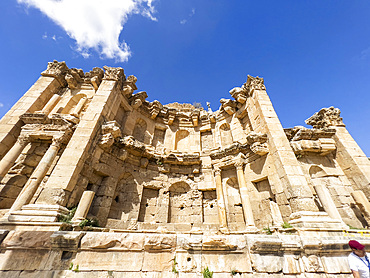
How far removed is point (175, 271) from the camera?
3.45 m

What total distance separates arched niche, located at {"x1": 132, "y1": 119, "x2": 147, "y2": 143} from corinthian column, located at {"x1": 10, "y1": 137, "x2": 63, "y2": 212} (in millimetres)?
5235

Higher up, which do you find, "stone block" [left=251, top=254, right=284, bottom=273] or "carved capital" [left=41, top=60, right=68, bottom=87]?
"carved capital" [left=41, top=60, right=68, bottom=87]

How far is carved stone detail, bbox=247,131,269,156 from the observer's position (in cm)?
863

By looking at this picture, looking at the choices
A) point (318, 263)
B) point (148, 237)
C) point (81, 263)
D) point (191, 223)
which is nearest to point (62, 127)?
point (81, 263)

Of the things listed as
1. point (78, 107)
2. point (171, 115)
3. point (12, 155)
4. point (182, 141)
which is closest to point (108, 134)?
point (78, 107)

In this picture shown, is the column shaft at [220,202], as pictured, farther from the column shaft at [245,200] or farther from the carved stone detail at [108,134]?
the carved stone detail at [108,134]

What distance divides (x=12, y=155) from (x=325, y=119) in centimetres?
1911

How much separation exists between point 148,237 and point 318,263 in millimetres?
4387

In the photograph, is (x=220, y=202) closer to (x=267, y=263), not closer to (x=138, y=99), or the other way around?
(x=267, y=263)

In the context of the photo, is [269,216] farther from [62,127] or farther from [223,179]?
[62,127]

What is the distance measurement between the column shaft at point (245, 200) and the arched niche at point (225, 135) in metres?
3.02

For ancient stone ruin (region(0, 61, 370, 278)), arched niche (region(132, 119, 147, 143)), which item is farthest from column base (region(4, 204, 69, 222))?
arched niche (region(132, 119, 147, 143))

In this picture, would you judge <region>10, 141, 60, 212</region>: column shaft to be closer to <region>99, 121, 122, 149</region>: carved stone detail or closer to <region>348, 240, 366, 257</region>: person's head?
<region>99, 121, 122, 149</region>: carved stone detail

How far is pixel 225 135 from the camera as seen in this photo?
503 inches
